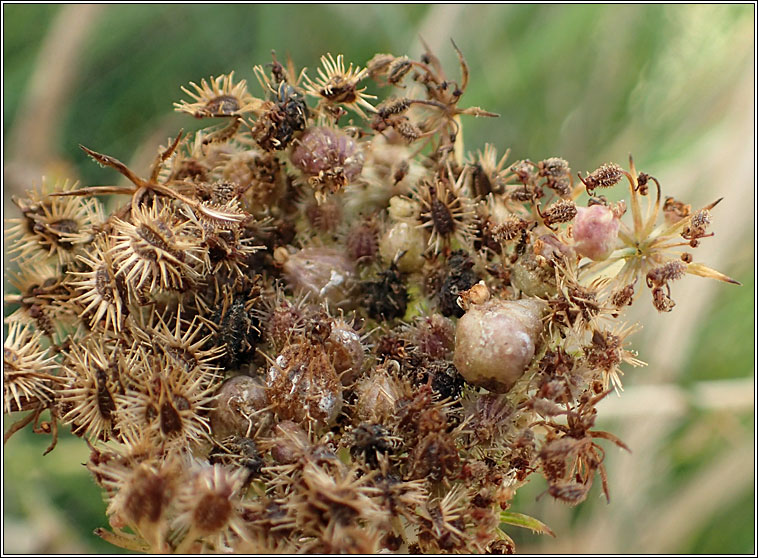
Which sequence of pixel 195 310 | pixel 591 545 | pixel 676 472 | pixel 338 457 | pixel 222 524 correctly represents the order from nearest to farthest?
pixel 222 524, pixel 338 457, pixel 195 310, pixel 591 545, pixel 676 472

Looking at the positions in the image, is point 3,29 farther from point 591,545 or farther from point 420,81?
point 591,545

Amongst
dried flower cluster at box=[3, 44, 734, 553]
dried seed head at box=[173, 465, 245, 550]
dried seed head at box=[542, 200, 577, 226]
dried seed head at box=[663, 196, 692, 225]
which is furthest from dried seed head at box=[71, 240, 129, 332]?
dried seed head at box=[663, 196, 692, 225]

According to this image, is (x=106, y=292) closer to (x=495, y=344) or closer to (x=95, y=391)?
(x=95, y=391)

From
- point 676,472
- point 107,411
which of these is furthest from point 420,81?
point 676,472

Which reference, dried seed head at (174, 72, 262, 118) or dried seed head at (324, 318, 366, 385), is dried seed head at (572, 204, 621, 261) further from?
dried seed head at (174, 72, 262, 118)

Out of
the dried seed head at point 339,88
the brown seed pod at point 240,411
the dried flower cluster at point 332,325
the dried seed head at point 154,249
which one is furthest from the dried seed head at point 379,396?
the dried seed head at point 339,88

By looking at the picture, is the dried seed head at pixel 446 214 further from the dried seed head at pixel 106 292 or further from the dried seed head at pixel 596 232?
the dried seed head at pixel 106 292

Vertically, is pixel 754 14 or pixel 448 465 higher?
pixel 754 14
